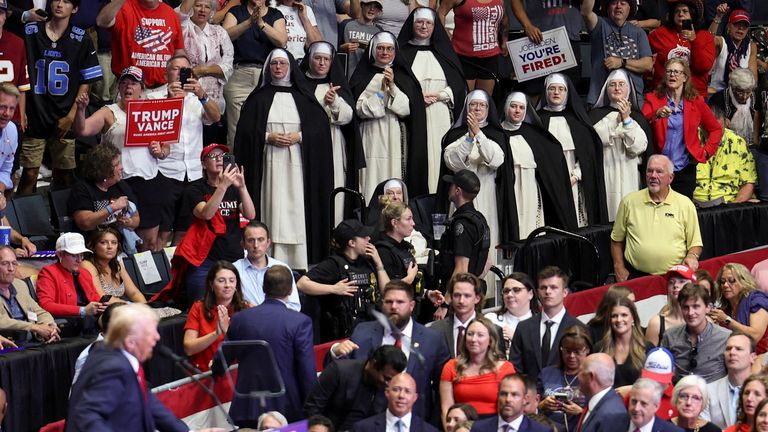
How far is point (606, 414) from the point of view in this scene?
993cm

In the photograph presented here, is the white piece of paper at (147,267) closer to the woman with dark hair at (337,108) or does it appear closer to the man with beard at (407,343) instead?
the woman with dark hair at (337,108)

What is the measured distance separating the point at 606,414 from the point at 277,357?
6.61ft

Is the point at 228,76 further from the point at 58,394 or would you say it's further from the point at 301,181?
the point at 58,394

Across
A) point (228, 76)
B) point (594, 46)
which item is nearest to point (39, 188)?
point (228, 76)

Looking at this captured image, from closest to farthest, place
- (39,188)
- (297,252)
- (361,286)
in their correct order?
(361,286) → (297,252) → (39,188)

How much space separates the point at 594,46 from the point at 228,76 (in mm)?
3961

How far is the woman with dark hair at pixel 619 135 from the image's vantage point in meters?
15.8

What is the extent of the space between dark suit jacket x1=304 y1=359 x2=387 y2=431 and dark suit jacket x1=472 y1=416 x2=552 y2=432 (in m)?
0.61

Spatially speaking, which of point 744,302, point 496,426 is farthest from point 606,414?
point 744,302

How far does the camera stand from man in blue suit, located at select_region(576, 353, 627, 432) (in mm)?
9914

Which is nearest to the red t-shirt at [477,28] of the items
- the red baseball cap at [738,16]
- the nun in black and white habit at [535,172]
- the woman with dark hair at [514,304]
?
the nun in black and white habit at [535,172]

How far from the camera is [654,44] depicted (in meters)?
17.7

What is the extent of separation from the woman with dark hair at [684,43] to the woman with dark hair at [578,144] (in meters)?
2.09

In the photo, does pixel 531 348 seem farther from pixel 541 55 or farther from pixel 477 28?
pixel 477 28
